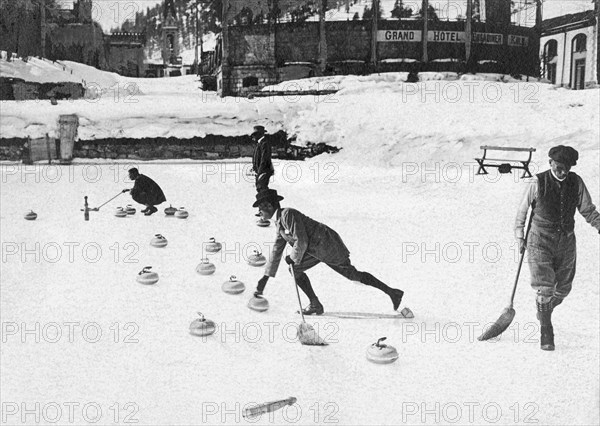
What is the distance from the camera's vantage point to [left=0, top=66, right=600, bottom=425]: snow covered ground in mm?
3824

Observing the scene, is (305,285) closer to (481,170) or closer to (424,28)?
(481,170)

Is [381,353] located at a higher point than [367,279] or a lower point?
lower

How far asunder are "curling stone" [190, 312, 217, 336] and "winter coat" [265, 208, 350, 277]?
0.67 meters

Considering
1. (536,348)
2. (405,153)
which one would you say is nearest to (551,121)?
(405,153)

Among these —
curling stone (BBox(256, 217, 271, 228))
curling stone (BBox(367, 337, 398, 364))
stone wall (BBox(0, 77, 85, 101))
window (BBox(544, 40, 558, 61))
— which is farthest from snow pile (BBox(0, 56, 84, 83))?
window (BBox(544, 40, 558, 61))

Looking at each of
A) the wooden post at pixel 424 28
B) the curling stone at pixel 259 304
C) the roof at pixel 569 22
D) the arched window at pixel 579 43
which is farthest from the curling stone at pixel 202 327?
the wooden post at pixel 424 28

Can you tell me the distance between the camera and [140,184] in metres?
7.15

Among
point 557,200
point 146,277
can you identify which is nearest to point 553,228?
point 557,200

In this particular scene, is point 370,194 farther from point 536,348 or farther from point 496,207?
point 536,348

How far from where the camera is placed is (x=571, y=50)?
15984 millimetres

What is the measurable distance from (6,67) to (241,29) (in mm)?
9589

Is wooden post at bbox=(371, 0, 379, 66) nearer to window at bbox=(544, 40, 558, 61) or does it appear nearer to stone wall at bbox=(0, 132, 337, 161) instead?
window at bbox=(544, 40, 558, 61)

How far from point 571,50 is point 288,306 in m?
14.8

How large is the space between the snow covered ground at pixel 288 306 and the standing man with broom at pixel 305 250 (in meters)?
0.19
